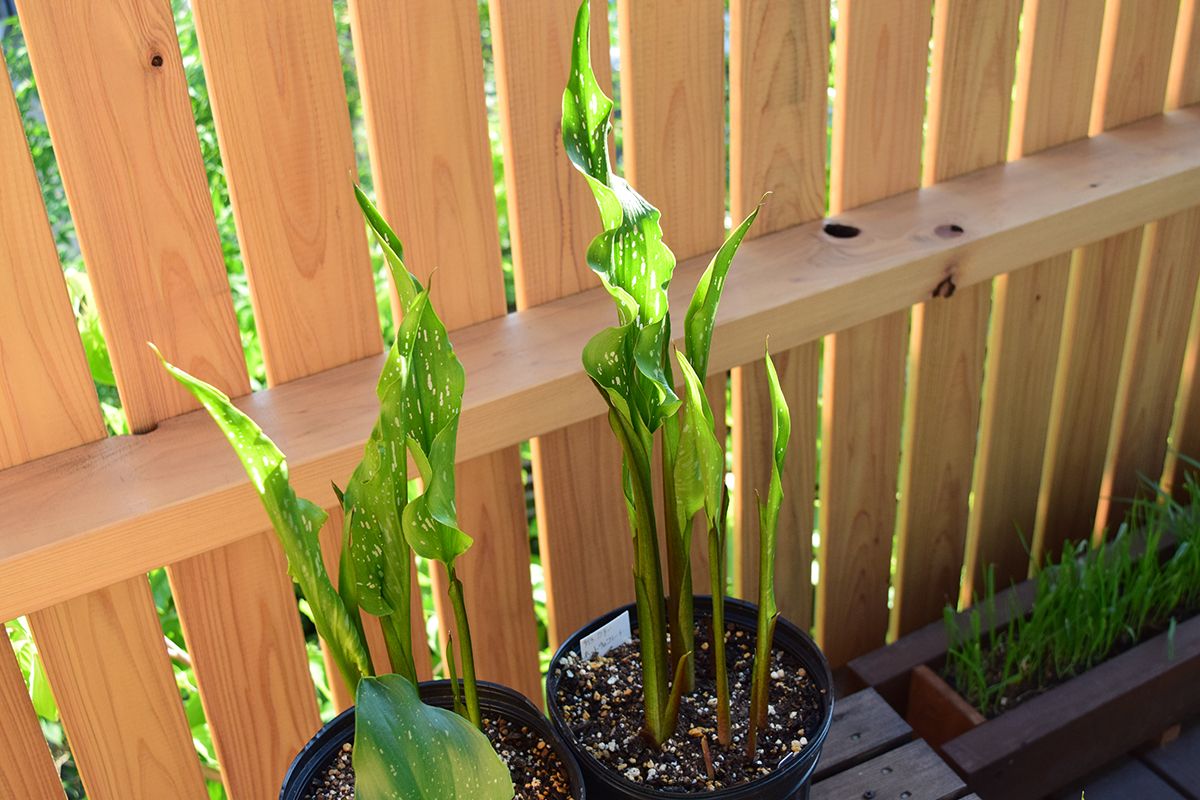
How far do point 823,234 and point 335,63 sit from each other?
0.60 m

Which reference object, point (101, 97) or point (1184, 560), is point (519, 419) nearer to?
point (101, 97)

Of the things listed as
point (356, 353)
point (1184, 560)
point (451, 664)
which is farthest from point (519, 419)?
point (1184, 560)

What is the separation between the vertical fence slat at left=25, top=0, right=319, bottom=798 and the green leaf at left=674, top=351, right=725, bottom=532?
437 mm

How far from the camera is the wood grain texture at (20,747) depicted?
1.16 meters

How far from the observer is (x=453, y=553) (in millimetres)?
948

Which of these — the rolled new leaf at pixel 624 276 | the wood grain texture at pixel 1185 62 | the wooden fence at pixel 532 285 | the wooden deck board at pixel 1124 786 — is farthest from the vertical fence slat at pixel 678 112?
the wooden deck board at pixel 1124 786

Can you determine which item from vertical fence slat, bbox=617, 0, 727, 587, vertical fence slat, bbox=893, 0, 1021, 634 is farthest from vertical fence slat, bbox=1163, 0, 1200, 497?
vertical fence slat, bbox=617, 0, 727, 587

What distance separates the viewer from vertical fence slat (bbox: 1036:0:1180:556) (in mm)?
1602

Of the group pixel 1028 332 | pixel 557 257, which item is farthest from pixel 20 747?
pixel 1028 332

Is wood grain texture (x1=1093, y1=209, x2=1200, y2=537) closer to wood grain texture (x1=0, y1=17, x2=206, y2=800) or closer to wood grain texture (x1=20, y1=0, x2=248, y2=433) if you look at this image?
wood grain texture (x1=20, y1=0, x2=248, y2=433)

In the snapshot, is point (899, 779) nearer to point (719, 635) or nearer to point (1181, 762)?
point (719, 635)

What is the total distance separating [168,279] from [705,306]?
0.49 meters

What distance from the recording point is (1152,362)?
1867 mm

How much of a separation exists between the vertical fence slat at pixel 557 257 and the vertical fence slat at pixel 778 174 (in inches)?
6.7
